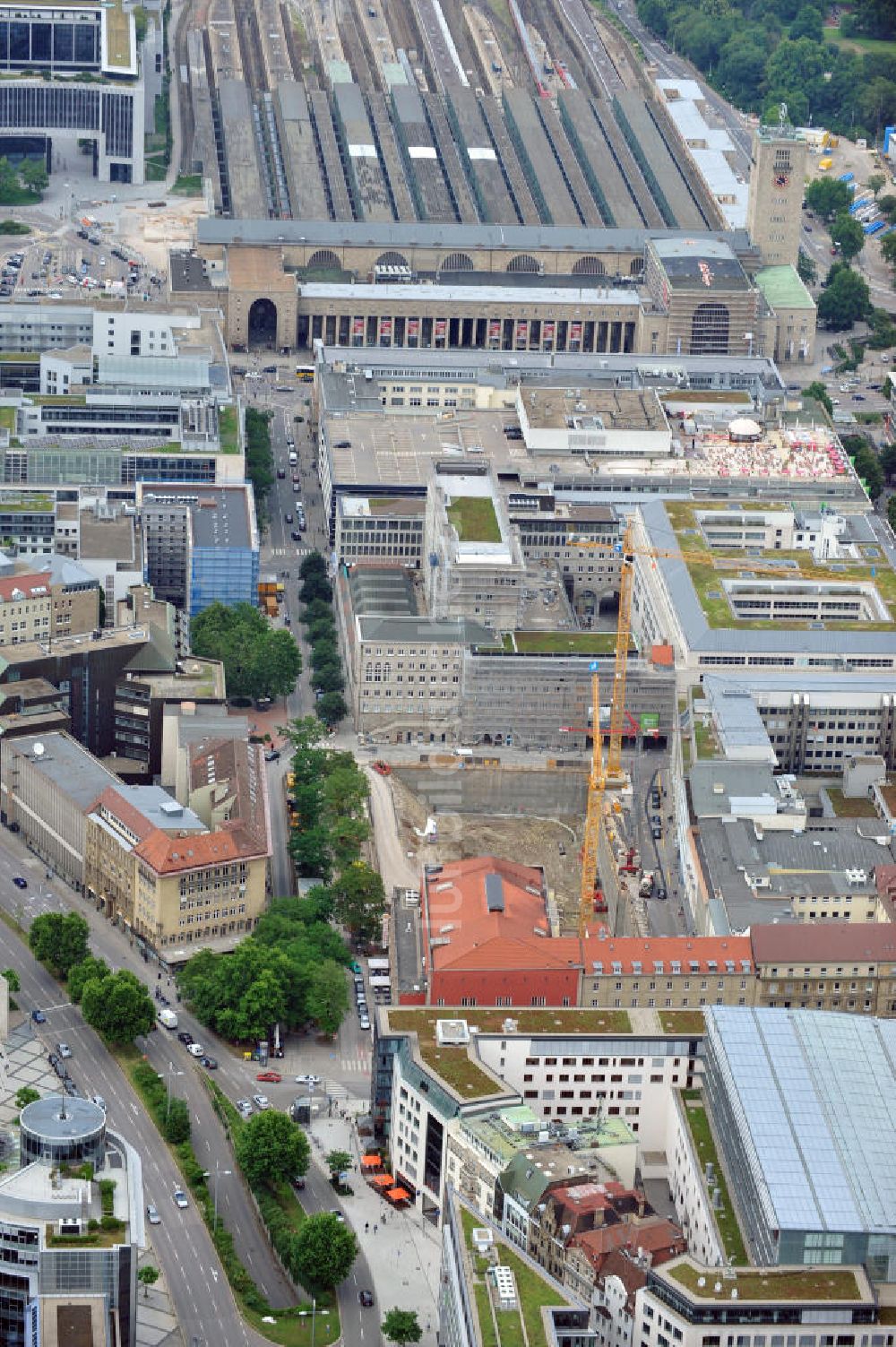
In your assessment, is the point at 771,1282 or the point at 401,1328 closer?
the point at 771,1282

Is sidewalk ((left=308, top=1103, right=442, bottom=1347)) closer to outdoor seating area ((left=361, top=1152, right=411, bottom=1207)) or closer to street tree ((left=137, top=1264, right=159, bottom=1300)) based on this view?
outdoor seating area ((left=361, top=1152, right=411, bottom=1207))

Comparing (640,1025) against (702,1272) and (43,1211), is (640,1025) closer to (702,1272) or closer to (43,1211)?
(702,1272)

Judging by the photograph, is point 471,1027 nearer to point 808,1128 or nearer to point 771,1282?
point 808,1128

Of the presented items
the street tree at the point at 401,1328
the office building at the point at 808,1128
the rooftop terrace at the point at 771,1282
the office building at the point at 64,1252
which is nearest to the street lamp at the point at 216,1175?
the street tree at the point at 401,1328

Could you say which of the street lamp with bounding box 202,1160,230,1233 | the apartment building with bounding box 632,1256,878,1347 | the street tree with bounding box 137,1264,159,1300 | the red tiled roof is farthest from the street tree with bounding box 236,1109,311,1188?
the apartment building with bounding box 632,1256,878,1347

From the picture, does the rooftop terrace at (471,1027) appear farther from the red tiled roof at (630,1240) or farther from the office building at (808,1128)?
the red tiled roof at (630,1240)

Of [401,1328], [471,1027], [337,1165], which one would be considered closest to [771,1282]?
[401,1328]
